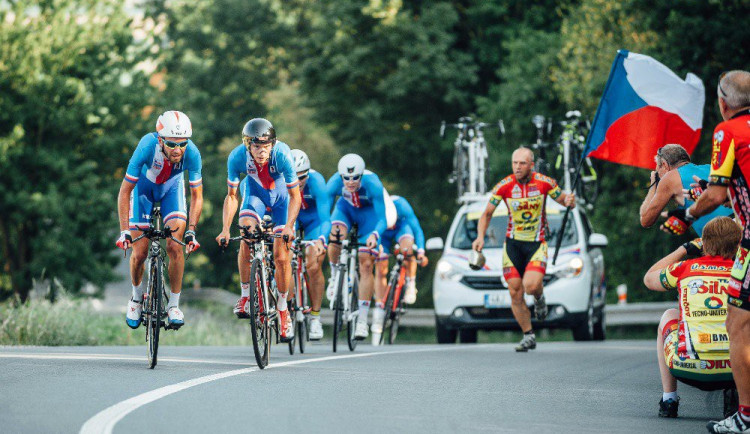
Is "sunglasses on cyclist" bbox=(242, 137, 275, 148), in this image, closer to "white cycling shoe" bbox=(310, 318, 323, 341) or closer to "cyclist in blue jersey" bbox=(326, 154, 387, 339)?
"white cycling shoe" bbox=(310, 318, 323, 341)

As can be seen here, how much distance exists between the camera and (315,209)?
1584cm

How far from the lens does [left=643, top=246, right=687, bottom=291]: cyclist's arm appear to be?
28.7 ft

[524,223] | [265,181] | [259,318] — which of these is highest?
[265,181]

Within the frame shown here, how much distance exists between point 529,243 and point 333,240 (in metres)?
2.44

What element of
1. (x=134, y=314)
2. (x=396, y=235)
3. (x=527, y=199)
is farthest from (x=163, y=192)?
(x=396, y=235)

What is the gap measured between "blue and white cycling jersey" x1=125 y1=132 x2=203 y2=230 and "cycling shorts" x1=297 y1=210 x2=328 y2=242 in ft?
12.1

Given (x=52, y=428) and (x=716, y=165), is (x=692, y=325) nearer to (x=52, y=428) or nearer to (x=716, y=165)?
(x=716, y=165)

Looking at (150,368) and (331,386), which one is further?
(150,368)

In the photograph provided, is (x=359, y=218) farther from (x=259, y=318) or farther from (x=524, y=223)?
(x=259, y=318)

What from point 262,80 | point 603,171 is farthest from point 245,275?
point 262,80

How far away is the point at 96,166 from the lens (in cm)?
3759

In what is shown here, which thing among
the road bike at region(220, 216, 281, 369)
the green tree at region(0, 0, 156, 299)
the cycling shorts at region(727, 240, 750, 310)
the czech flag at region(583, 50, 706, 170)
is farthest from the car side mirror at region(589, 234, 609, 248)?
the green tree at region(0, 0, 156, 299)

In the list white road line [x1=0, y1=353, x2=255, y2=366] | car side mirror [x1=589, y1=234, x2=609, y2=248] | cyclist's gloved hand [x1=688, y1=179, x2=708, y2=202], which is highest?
car side mirror [x1=589, y1=234, x2=609, y2=248]

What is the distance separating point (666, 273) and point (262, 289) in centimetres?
431
